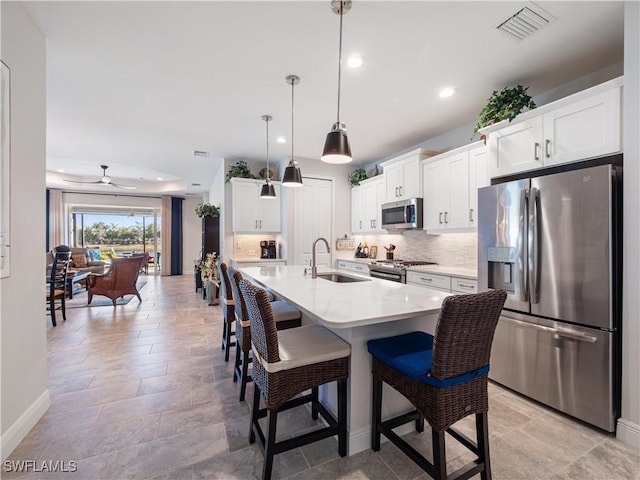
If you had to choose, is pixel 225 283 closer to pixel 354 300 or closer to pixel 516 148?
pixel 354 300

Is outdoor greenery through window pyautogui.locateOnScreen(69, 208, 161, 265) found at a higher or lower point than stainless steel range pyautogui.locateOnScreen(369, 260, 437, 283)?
higher

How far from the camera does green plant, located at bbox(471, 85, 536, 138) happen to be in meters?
2.54

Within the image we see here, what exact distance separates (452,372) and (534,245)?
1.45 metres

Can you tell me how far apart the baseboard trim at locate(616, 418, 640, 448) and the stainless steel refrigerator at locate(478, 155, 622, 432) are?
4 cm

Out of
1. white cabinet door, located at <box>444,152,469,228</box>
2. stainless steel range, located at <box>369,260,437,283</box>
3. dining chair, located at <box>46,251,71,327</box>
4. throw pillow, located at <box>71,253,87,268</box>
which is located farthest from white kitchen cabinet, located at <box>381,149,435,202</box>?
throw pillow, located at <box>71,253,87,268</box>

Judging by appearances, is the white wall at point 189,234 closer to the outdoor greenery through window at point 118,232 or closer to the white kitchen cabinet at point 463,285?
the outdoor greenery through window at point 118,232

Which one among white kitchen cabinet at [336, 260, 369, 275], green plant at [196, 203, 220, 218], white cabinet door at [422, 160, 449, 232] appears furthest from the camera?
green plant at [196, 203, 220, 218]

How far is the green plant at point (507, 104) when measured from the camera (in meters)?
2.54

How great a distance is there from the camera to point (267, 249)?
5.46 m

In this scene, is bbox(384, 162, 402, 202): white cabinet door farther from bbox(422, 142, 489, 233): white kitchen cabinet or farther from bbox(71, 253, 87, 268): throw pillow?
bbox(71, 253, 87, 268): throw pillow

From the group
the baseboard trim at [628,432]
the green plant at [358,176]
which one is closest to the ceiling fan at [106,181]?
the green plant at [358,176]

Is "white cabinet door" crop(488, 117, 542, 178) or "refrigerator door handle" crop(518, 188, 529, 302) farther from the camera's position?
"white cabinet door" crop(488, 117, 542, 178)

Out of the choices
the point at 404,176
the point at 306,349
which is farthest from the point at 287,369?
the point at 404,176

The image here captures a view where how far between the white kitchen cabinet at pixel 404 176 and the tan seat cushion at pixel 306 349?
114 inches
